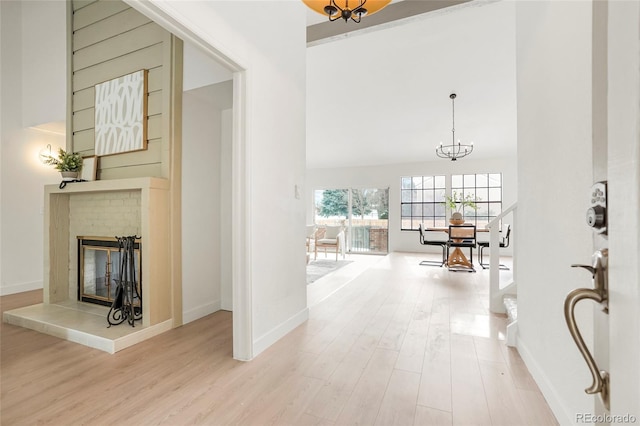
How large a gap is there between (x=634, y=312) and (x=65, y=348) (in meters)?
3.15

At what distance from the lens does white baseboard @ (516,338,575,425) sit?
1.37 m

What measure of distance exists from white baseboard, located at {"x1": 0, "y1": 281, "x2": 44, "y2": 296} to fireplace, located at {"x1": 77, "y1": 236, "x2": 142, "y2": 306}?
1.69 m

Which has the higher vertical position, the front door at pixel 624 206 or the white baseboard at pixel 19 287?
the front door at pixel 624 206

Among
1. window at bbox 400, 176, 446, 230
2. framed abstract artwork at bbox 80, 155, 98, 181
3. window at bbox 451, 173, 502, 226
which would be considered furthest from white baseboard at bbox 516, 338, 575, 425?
window at bbox 400, 176, 446, 230

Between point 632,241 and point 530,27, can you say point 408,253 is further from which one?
point 632,241

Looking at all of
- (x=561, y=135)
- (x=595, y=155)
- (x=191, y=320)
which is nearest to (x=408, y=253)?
(x=191, y=320)

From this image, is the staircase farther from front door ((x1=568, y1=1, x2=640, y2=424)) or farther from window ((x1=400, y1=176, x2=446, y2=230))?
window ((x1=400, y1=176, x2=446, y2=230))

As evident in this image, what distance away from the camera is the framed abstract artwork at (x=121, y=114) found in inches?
110

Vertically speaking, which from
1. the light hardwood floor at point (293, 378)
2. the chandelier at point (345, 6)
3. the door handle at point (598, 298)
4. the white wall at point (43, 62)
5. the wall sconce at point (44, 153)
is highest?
the white wall at point (43, 62)

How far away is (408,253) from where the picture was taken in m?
7.96

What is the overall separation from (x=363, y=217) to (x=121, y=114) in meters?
6.89

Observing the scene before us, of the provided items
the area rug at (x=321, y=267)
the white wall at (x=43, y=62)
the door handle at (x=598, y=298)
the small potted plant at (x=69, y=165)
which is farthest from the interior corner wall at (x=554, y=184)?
the white wall at (x=43, y=62)

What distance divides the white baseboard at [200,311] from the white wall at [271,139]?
39.0 inches

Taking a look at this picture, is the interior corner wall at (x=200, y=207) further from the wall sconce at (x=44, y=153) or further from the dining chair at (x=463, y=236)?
the dining chair at (x=463, y=236)
